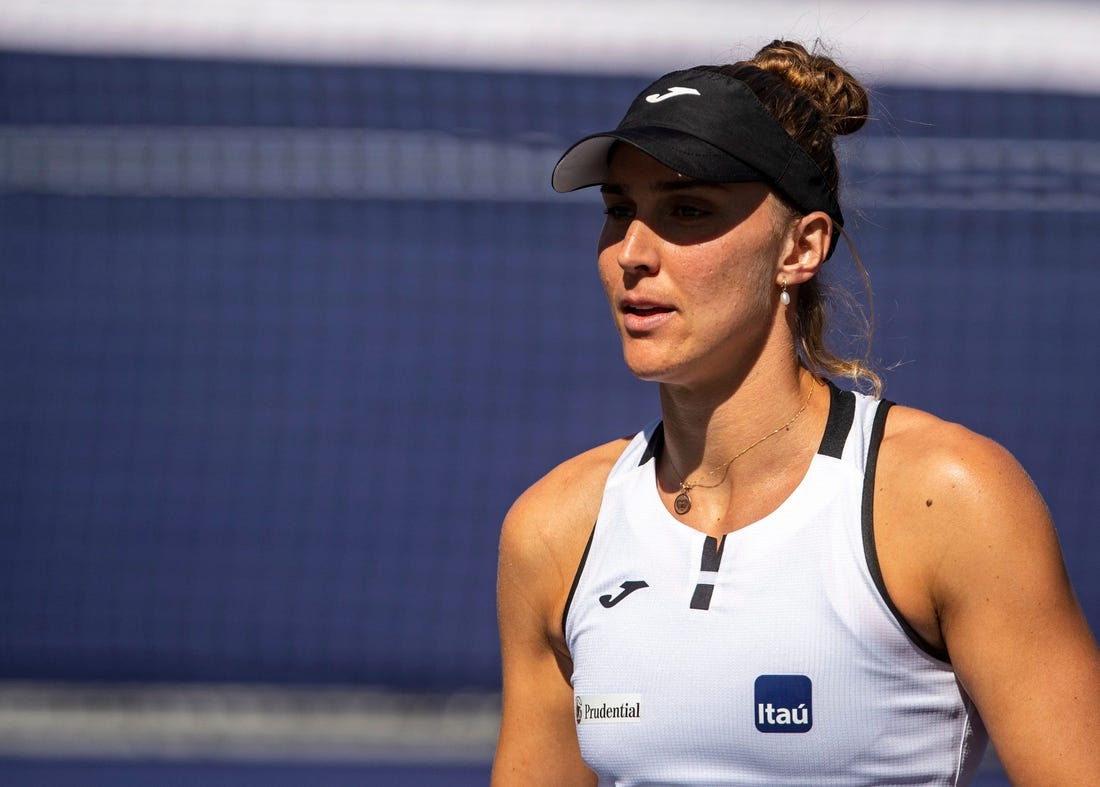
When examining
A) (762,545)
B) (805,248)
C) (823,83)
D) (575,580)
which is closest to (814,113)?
(823,83)

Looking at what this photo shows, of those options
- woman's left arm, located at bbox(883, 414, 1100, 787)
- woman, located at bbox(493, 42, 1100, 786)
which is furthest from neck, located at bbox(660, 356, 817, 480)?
woman's left arm, located at bbox(883, 414, 1100, 787)

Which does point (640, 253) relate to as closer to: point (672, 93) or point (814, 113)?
point (672, 93)

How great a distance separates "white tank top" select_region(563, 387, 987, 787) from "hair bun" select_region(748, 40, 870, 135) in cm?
51

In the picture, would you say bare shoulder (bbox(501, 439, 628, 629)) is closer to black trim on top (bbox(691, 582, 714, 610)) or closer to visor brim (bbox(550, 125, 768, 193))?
black trim on top (bbox(691, 582, 714, 610))

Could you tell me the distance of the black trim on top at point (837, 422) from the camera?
2.25 meters

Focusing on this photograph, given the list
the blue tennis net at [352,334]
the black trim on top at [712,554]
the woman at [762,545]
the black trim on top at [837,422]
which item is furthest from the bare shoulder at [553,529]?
the blue tennis net at [352,334]

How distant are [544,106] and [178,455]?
2660mm

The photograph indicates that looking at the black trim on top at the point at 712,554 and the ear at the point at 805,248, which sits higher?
the ear at the point at 805,248

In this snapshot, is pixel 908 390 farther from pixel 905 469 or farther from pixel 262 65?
pixel 905 469

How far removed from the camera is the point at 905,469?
215 cm

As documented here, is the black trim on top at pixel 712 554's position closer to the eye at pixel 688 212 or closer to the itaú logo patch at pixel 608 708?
the itaú logo patch at pixel 608 708

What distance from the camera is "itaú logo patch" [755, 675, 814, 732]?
6.90 feet

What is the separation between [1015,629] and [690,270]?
0.72 m

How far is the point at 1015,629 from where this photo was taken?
201cm
